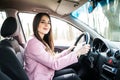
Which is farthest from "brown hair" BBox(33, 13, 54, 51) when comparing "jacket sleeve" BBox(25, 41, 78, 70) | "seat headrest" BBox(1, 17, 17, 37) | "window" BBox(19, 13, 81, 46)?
"window" BBox(19, 13, 81, 46)

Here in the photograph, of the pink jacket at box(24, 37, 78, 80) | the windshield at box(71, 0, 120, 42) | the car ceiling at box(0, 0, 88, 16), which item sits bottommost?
the pink jacket at box(24, 37, 78, 80)

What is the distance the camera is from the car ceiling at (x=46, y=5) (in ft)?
12.3

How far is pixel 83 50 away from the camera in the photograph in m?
2.86

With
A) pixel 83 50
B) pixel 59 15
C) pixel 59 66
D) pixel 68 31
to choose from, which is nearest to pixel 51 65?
pixel 59 66

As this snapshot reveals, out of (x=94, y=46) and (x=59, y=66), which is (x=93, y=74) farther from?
(x=59, y=66)

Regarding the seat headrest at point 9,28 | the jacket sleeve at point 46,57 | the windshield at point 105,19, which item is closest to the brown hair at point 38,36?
the jacket sleeve at point 46,57

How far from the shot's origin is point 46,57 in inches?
112

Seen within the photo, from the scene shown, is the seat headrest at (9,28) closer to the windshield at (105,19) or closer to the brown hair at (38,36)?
the brown hair at (38,36)

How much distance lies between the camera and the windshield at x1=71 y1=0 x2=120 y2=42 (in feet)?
12.9

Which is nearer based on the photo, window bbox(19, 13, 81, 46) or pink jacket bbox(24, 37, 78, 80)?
pink jacket bbox(24, 37, 78, 80)

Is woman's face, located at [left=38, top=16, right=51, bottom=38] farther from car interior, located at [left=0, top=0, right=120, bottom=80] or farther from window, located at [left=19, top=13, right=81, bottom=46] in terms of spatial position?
window, located at [left=19, top=13, right=81, bottom=46]

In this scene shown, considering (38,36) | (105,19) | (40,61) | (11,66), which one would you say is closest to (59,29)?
(105,19)

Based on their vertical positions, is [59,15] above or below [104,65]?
above

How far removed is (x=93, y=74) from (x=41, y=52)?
1.04 metres
